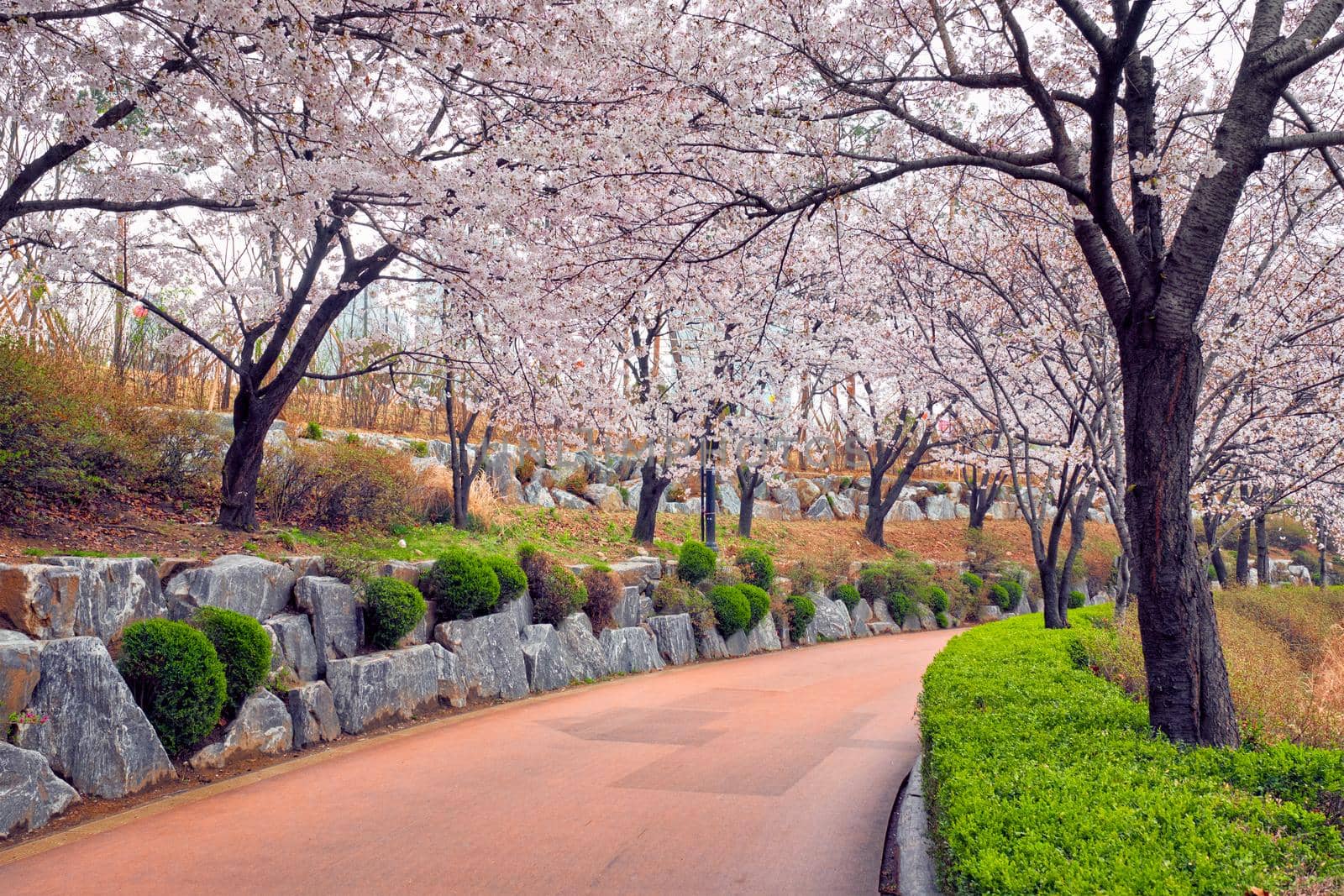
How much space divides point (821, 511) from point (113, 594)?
21574 mm

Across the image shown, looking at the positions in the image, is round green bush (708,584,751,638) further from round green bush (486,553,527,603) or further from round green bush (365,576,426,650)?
round green bush (365,576,426,650)

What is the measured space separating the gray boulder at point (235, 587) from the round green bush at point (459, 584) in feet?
5.64

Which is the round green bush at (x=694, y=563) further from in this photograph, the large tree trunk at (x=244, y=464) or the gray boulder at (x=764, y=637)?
the large tree trunk at (x=244, y=464)

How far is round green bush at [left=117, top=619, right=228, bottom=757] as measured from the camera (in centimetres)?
603

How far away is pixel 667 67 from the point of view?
6027 mm

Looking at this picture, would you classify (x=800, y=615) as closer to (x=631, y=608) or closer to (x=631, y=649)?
(x=631, y=608)

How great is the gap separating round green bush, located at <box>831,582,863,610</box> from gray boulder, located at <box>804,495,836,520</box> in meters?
7.78

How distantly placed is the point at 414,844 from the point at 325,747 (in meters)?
2.70

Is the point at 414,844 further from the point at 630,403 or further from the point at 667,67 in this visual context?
the point at 630,403

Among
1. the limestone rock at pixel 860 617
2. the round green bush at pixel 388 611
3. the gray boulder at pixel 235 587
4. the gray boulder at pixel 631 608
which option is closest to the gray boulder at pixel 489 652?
the round green bush at pixel 388 611

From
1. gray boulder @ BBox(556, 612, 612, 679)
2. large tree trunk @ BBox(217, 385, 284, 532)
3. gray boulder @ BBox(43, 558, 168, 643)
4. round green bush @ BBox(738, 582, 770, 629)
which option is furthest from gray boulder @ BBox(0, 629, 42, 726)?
round green bush @ BBox(738, 582, 770, 629)

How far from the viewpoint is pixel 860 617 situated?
18391 mm

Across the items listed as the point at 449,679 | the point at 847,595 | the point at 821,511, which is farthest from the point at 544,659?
the point at 821,511

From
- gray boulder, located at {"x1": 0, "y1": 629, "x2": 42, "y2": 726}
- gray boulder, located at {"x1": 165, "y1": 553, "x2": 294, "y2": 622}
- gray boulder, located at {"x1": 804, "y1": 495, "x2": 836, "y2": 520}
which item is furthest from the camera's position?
gray boulder, located at {"x1": 804, "y1": 495, "x2": 836, "y2": 520}
